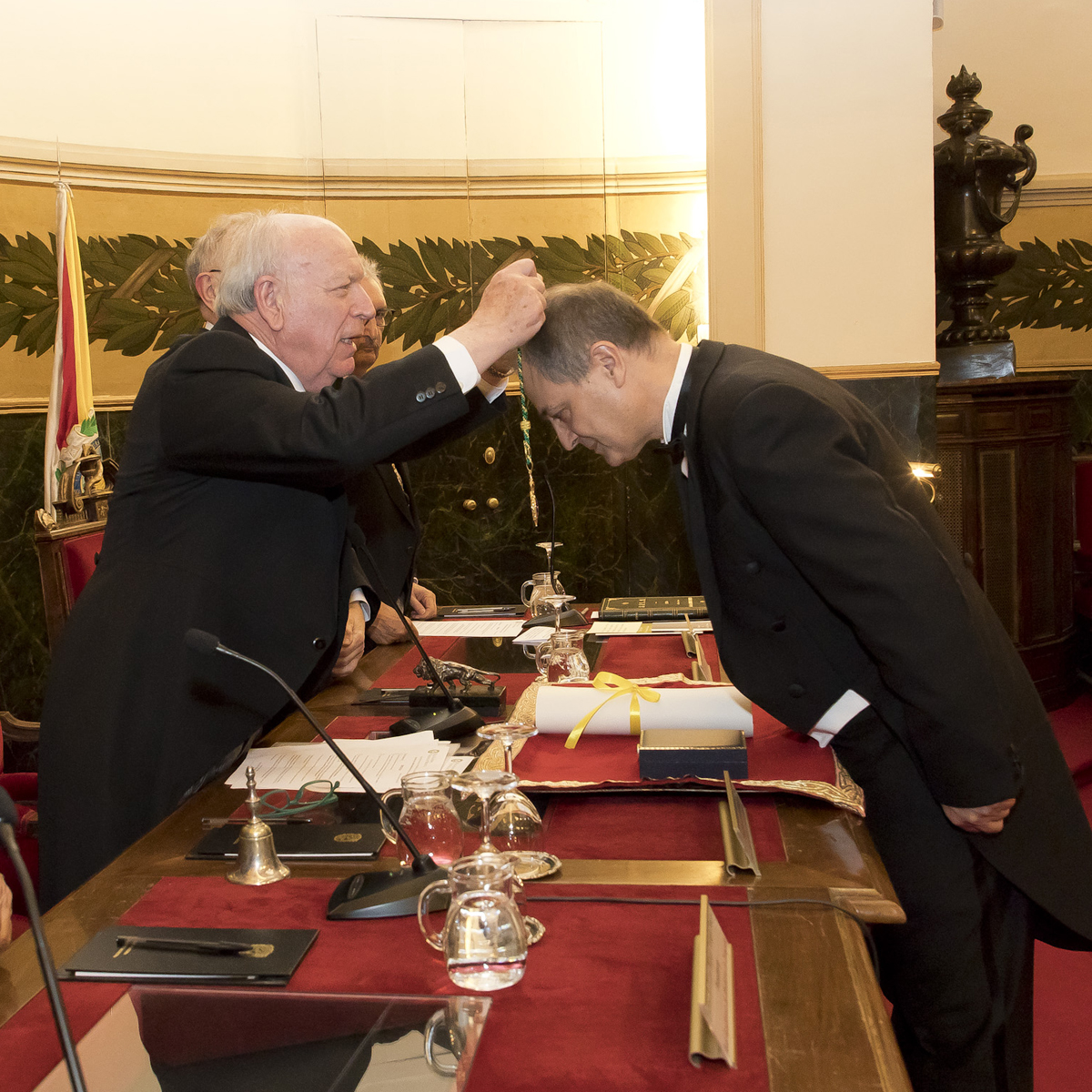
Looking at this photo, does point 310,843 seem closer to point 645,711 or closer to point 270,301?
point 645,711

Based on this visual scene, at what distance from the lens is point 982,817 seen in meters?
1.57

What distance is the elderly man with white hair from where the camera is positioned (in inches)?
68.6

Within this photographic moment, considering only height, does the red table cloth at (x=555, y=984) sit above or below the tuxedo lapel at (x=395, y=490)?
below

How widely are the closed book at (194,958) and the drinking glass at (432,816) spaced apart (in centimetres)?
18

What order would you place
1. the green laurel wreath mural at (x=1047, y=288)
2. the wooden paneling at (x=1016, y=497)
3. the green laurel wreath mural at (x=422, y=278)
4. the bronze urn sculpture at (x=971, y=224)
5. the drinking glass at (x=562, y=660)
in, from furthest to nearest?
1. the green laurel wreath mural at (x=1047, y=288)
2. the green laurel wreath mural at (x=422, y=278)
3. the bronze urn sculpture at (x=971, y=224)
4. the wooden paneling at (x=1016, y=497)
5. the drinking glass at (x=562, y=660)

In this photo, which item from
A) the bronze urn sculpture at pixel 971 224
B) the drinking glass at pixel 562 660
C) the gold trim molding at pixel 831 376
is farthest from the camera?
the bronze urn sculpture at pixel 971 224

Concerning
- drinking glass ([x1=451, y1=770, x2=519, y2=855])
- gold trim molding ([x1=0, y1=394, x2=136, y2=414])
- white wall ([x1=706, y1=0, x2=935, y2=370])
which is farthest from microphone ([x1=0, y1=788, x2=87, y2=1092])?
gold trim molding ([x1=0, y1=394, x2=136, y2=414])

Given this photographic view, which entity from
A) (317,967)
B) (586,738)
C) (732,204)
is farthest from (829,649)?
(732,204)

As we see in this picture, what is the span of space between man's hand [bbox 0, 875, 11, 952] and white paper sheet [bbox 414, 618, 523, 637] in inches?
61.4

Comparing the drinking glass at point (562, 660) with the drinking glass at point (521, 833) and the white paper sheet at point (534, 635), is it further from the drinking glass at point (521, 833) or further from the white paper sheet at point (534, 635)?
the drinking glass at point (521, 833)

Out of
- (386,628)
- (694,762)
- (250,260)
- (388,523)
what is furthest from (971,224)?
(694,762)

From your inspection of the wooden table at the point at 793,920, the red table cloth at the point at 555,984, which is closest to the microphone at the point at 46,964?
the red table cloth at the point at 555,984

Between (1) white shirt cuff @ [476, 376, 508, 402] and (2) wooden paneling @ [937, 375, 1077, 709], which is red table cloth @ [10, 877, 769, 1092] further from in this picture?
(2) wooden paneling @ [937, 375, 1077, 709]

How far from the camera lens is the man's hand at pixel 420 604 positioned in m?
3.03
